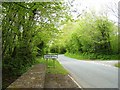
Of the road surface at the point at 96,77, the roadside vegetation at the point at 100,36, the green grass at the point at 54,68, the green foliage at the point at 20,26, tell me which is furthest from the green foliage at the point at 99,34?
the green foliage at the point at 20,26

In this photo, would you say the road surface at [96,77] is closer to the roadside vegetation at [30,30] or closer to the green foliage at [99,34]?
the roadside vegetation at [30,30]

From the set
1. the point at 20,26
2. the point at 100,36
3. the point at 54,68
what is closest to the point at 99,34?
the point at 100,36

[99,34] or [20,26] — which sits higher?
[99,34]

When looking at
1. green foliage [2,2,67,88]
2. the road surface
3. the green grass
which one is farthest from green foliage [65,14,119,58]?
green foliage [2,2,67,88]

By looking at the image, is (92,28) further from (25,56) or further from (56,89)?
(56,89)

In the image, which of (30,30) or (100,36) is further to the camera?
(100,36)

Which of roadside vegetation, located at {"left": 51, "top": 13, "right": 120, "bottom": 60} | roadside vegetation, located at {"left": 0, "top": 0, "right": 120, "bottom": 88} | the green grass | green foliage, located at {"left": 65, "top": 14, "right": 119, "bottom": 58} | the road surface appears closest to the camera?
the road surface

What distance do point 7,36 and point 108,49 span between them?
35979mm

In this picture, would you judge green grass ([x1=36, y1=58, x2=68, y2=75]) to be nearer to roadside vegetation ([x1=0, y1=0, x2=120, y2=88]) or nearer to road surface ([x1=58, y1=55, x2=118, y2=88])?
roadside vegetation ([x1=0, y1=0, x2=120, y2=88])

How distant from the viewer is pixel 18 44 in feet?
61.0

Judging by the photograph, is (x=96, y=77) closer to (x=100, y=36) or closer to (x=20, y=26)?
(x=20, y=26)

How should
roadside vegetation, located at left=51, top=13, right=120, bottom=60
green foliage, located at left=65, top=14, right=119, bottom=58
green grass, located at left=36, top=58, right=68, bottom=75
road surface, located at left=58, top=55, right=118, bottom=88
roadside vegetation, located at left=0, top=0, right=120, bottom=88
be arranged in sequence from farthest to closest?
1. green foliage, located at left=65, top=14, right=119, bottom=58
2. roadside vegetation, located at left=51, top=13, right=120, bottom=60
3. green grass, located at left=36, top=58, right=68, bottom=75
4. roadside vegetation, located at left=0, top=0, right=120, bottom=88
5. road surface, located at left=58, top=55, right=118, bottom=88

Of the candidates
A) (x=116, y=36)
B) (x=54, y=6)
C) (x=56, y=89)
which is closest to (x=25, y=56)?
(x=54, y=6)

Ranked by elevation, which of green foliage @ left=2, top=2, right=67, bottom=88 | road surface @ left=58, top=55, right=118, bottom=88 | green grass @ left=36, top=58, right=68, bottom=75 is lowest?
road surface @ left=58, top=55, right=118, bottom=88
